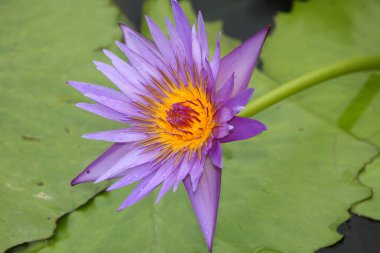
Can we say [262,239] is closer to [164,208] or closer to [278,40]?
[164,208]

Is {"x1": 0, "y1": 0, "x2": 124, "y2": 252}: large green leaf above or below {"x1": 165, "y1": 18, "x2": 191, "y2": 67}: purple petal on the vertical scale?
below

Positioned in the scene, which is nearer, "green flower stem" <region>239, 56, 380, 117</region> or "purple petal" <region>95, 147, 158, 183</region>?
"purple petal" <region>95, 147, 158, 183</region>

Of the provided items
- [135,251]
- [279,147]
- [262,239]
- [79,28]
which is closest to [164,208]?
[135,251]

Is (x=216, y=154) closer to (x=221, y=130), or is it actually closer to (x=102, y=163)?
(x=221, y=130)

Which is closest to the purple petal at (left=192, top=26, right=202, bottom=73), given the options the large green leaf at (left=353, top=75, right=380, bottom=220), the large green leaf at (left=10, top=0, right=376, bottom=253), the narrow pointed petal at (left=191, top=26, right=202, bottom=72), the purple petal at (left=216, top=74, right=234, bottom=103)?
the narrow pointed petal at (left=191, top=26, right=202, bottom=72)

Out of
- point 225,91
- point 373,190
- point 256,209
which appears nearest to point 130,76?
point 225,91

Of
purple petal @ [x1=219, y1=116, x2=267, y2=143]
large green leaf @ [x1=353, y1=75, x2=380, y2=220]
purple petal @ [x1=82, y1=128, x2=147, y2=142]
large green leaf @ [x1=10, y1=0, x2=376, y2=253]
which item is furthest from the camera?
large green leaf @ [x1=353, y1=75, x2=380, y2=220]

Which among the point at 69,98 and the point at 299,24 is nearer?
the point at 69,98

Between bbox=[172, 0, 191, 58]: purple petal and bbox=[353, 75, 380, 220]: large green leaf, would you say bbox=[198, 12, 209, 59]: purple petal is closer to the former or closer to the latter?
bbox=[172, 0, 191, 58]: purple petal

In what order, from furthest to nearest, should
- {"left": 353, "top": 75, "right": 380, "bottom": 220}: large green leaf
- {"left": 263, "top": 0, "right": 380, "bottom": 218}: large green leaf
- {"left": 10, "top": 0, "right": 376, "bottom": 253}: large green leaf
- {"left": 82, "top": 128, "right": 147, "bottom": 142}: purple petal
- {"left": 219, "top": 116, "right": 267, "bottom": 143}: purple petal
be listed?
{"left": 263, "top": 0, "right": 380, "bottom": 218}: large green leaf → {"left": 353, "top": 75, "right": 380, "bottom": 220}: large green leaf → {"left": 10, "top": 0, "right": 376, "bottom": 253}: large green leaf → {"left": 82, "top": 128, "right": 147, "bottom": 142}: purple petal → {"left": 219, "top": 116, "right": 267, "bottom": 143}: purple petal
